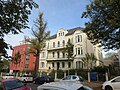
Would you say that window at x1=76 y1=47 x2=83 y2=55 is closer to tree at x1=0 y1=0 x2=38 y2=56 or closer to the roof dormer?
the roof dormer

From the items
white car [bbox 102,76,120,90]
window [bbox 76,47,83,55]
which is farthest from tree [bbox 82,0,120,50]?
window [bbox 76,47,83,55]

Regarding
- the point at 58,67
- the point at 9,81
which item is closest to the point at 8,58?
the point at 9,81

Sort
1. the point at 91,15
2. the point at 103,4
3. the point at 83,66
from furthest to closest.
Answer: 1. the point at 83,66
2. the point at 91,15
3. the point at 103,4

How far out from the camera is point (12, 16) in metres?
7.00

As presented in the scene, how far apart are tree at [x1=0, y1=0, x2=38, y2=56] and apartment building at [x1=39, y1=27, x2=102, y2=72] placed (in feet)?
121

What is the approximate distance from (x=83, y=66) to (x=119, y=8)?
2284cm

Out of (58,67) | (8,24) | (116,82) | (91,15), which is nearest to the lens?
(8,24)

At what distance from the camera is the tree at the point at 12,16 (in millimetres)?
6867

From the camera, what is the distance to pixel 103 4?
25750 mm

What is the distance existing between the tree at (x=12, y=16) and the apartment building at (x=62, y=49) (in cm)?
3678

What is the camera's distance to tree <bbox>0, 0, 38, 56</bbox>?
270 inches

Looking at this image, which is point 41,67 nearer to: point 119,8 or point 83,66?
point 83,66

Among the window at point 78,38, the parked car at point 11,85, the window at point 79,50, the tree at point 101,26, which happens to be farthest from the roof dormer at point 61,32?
the parked car at point 11,85

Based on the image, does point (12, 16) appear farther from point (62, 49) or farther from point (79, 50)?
point (62, 49)
